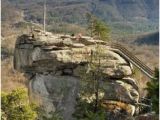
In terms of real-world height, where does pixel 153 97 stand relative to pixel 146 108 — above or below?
above

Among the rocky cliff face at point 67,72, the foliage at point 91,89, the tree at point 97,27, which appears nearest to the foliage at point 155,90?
the foliage at point 91,89

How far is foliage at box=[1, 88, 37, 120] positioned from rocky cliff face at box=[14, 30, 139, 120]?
52.1 inches

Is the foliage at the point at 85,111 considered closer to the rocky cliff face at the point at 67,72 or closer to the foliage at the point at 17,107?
the rocky cliff face at the point at 67,72

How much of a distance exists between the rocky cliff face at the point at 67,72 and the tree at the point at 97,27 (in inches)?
32.0

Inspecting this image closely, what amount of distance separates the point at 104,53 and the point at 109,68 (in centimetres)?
81

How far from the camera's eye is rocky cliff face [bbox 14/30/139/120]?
A: 26.7 meters

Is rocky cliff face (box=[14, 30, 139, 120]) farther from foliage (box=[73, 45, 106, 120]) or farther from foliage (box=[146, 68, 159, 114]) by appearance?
foliage (box=[146, 68, 159, 114])

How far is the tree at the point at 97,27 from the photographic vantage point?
27406mm

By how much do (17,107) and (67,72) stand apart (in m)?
3.50

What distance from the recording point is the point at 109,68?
87.2 feet

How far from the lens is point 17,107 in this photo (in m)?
25.6

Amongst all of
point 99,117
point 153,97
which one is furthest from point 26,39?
point 153,97

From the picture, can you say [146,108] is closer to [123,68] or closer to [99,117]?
[123,68]

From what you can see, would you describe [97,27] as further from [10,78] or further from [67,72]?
[10,78]
